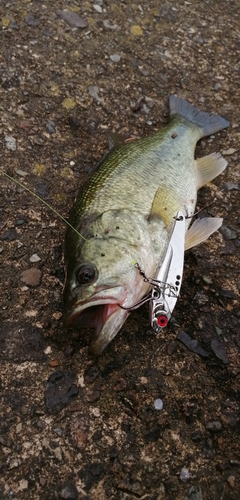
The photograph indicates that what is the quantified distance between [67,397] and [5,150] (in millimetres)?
2353

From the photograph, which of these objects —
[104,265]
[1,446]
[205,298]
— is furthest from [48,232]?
[1,446]

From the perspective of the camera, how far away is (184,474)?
116 inches

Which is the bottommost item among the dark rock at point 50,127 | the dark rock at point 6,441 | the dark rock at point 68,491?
the dark rock at point 6,441

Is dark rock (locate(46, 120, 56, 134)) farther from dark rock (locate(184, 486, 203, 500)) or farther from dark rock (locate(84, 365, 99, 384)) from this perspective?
dark rock (locate(184, 486, 203, 500))

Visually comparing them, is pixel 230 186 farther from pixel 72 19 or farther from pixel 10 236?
pixel 72 19

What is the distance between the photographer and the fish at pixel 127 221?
10.6ft

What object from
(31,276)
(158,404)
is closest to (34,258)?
(31,276)

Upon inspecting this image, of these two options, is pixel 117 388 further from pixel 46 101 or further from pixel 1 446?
pixel 46 101

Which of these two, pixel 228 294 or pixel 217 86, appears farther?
pixel 217 86

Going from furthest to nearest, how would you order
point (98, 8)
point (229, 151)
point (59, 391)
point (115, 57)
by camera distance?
point (98, 8) → point (115, 57) → point (229, 151) → point (59, 391)

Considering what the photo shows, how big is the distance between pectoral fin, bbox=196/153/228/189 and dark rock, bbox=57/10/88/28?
2.34 metres

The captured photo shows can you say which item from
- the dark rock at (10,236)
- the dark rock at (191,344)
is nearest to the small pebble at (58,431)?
the dark rock at (191,344)

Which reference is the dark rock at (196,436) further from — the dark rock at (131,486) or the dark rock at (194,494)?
the dark rock at (131,486)

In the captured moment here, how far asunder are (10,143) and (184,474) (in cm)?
314
